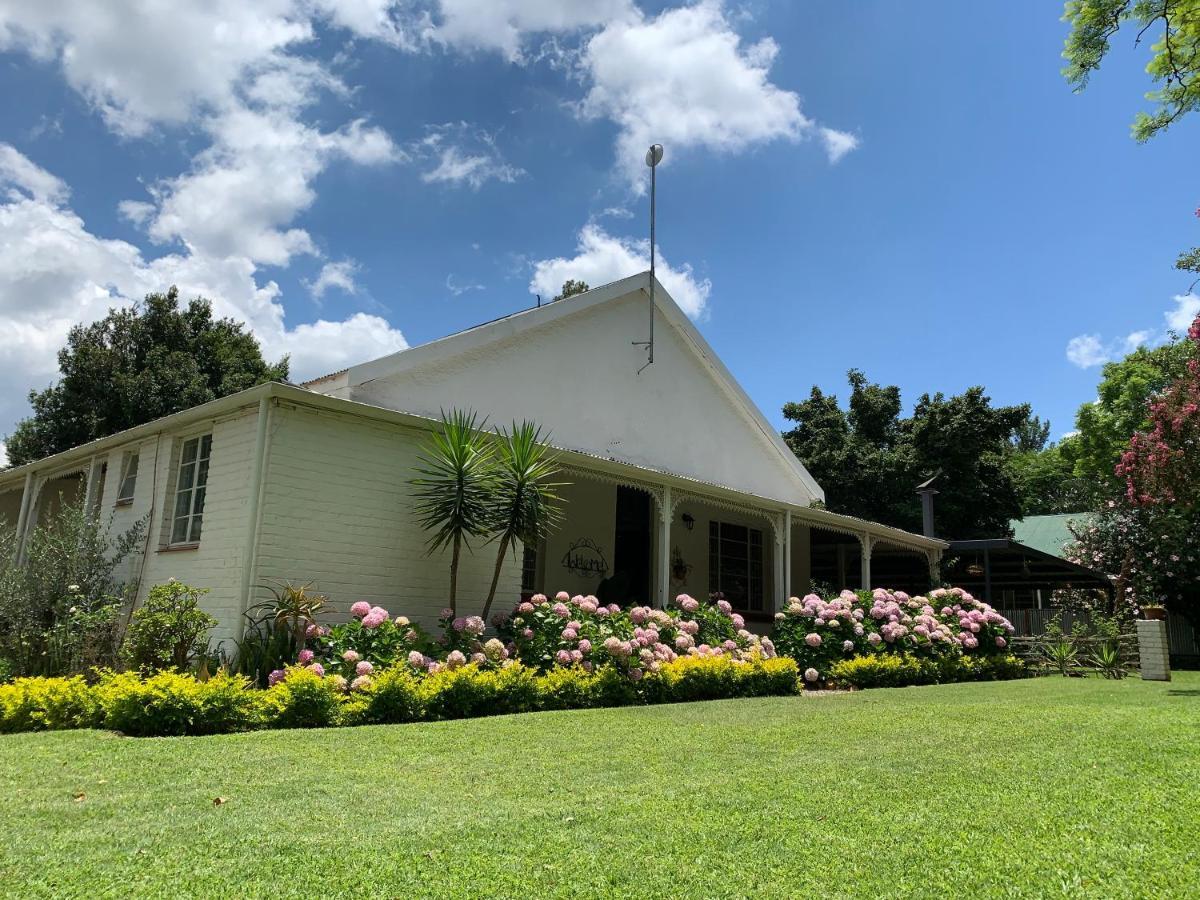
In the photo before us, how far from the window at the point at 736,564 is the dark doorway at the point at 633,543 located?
1.79 meters

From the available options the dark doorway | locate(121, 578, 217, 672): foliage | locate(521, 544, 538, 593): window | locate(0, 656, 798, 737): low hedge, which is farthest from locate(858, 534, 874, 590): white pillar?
locate(121, 578, 217, 672): foliage

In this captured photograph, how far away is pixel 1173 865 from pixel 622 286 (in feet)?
40.3

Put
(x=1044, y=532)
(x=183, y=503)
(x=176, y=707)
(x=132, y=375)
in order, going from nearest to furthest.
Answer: (x=176, y=707), (x=183, y=503), (x=132, y=375), (x=1044, y=532)

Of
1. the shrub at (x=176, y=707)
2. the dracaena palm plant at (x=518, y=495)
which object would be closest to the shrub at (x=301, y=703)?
the shrub at (x=176, y=707)

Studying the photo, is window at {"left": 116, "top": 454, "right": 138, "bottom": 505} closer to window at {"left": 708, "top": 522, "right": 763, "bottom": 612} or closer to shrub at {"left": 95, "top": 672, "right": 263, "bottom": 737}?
shrub at {"left": 95, "top": 672, "right": 263, "bottom": 737}

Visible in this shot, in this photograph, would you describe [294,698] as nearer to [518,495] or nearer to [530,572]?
[518,495]

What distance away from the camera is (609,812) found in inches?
159

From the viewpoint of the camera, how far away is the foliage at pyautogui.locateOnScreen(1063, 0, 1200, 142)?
28.0 feet

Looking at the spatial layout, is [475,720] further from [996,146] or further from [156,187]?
[156,187]

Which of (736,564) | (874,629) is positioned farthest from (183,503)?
(736,564)

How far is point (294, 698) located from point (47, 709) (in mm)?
2081

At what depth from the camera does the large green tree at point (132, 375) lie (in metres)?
26.6

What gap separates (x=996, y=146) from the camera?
39.5 ft

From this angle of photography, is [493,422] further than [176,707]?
Yes
